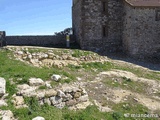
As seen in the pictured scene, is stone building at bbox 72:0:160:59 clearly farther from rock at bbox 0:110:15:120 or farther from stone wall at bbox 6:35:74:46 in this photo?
rock at bbox 0:110:15:120

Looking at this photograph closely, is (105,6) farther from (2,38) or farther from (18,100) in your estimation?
(18,100)

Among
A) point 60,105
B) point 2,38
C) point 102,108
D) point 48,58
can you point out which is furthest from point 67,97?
point 2,38

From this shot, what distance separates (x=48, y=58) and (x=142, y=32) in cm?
1084

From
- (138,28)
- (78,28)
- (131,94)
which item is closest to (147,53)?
(138,28)

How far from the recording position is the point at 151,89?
54.5 feet

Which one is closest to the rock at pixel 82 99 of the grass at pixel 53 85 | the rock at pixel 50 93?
the grass at pixel 53 85

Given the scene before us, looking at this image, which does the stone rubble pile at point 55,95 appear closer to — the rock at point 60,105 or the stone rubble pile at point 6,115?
the rock at point 60,105

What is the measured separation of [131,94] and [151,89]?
220cm

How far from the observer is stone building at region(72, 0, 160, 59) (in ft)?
86.2

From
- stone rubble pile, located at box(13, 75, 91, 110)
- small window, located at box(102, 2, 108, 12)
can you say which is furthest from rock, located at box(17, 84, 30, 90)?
small window, located at box(102, 2, 108, 12)

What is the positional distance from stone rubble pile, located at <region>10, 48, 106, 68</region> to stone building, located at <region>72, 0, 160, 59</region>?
22.6 feet

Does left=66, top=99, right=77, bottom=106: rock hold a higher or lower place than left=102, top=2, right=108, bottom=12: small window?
lower

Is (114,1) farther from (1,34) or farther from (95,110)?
(95,110)

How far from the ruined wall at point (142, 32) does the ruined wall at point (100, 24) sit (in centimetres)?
144
